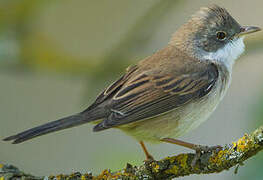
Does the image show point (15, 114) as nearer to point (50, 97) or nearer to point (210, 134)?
point (50, 97)

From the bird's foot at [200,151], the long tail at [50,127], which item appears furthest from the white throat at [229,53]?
the long tail at [50,127]

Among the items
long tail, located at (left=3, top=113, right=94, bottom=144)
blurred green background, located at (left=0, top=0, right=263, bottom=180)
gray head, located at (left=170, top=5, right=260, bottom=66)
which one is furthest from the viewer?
blurred green background, located at (left=0, top=0, right=263, bottom=180)

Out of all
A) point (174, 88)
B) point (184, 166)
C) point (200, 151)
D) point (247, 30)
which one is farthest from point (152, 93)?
point (247, 30)

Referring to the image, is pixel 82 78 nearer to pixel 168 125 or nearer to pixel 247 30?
pixel 168 125

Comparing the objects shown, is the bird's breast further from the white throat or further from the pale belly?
the white throat

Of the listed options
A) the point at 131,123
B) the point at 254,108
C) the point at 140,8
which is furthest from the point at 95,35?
the point at 254,108

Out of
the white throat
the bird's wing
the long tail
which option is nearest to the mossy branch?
the long tail
